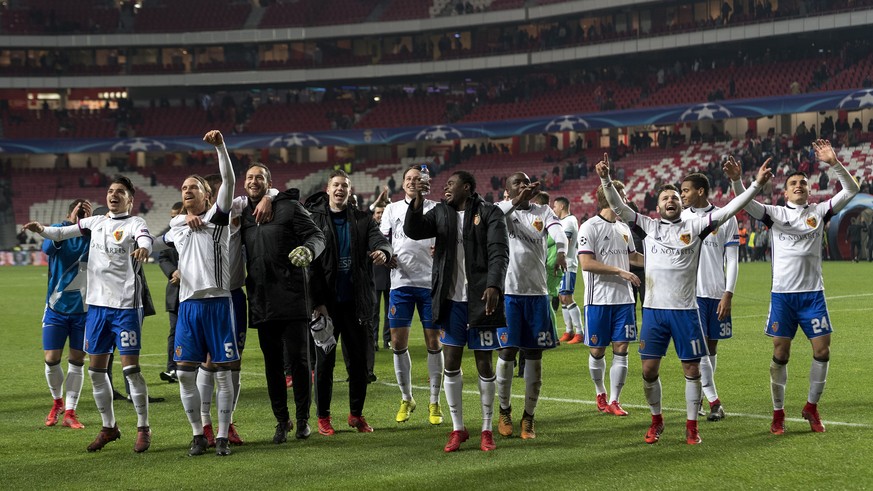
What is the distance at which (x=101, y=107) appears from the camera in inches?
2849

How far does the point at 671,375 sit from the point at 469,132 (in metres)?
50.2

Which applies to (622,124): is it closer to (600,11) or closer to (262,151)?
(600,11)

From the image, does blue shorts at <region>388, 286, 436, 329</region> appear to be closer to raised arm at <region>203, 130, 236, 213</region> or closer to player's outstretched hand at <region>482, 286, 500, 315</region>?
player's outstretched hand at <region>482, 286, 500, 315</region>

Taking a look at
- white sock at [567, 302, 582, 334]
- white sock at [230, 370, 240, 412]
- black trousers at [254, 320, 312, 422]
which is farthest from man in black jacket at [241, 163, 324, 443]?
white sock at [567, 302, 582, 334]

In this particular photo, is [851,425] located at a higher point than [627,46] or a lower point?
lower

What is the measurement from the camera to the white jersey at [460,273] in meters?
8.91

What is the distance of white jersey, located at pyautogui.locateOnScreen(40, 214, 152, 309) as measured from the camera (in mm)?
9125

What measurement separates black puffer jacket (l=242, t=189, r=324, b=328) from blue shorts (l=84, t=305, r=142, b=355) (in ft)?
3.30

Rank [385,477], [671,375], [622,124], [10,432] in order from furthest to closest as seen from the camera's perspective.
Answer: [622,124] < [671,375] < [10,432] < [385,477]

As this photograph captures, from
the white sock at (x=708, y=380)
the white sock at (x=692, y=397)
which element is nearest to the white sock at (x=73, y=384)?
the white sock at (x=692, y=397)

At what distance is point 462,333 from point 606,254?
248 centimetres

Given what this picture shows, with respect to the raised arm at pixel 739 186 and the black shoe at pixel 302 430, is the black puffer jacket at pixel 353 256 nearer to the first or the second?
the black shoe at pixel 302 430

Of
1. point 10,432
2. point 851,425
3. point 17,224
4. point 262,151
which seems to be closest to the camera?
point 851,425

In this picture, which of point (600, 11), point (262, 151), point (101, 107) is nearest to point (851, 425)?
point (600, 11)
